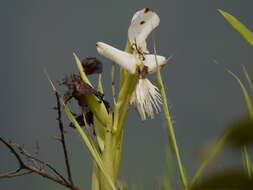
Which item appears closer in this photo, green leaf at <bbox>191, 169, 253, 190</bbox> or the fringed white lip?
green leaf at <bbox>191, 169, 253, 190</bbox>

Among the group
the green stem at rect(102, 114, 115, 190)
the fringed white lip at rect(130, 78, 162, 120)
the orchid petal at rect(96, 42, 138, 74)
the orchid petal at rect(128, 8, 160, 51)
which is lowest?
the green stem at rect(102, 114, 115, 190)

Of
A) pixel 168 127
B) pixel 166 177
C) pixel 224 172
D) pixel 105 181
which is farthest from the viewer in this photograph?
pixel 166 177

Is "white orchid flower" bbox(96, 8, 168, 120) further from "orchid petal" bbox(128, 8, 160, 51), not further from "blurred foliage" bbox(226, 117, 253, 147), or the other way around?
"blurred foliage" bbox(226, 117, 253, 147)

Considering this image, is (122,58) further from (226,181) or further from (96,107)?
(226,181)

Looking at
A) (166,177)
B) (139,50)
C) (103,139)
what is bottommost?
(166,177)

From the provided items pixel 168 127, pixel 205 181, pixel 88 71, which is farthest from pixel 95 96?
pixel 205 181

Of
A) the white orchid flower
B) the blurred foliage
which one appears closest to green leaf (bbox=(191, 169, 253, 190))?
the blurred foliage

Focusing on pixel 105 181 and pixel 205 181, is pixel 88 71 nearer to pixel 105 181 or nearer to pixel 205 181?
pixel 105 181
